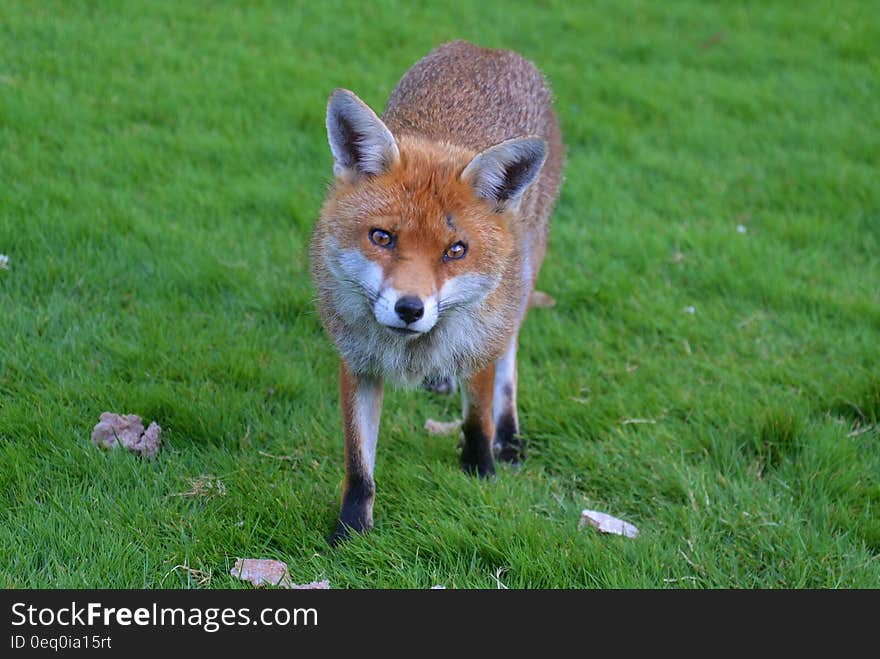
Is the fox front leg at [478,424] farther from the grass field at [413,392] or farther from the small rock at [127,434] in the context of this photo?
the small rock at [127,434]

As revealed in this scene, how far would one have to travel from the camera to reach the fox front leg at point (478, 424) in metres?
4.75

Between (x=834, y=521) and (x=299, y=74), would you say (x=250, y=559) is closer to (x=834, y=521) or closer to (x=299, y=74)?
(x=834, y=521)

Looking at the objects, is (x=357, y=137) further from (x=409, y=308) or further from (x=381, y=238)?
(x=409, y=308)

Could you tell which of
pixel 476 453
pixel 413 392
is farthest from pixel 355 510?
pixel 413 392

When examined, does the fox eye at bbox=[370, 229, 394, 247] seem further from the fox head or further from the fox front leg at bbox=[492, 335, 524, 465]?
the fox front leg at bbox=[492, 335, 524, 465]

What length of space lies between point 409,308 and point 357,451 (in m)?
1.08

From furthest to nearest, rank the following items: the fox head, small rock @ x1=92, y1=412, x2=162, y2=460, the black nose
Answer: small rock @ x1=92, y1=412, x2=162, y2=460 < the fox head < the black nose

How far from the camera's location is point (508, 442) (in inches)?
211

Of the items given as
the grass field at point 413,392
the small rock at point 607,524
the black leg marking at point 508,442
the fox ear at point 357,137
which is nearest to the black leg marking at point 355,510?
the grass field at point 413,392

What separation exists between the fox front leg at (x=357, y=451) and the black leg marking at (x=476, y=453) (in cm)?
55

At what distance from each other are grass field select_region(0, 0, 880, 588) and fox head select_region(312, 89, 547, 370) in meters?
0.96

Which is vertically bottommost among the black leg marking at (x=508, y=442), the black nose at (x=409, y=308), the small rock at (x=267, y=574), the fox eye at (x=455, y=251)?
the black leg marking at (x=508, y=442)

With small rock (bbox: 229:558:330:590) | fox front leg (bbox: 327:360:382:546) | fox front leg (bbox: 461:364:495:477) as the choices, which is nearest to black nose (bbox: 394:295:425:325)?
fox front leg (bbox: 327:360:382:546)

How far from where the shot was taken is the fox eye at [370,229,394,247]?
12.8 feet
